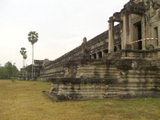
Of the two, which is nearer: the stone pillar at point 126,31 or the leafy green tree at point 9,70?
the stone pillar at point 126,31

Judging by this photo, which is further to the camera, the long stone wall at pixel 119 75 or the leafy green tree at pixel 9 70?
the leafy green tree at pixel 9 70

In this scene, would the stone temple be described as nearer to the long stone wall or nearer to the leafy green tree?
the long stone wall

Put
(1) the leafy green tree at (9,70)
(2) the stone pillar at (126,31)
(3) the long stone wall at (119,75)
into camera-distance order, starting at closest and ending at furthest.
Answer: (3) the long stone wall at (119,75) → (2) the stone pillar at (126,31) → (1) the leafy green tree at (9,70)

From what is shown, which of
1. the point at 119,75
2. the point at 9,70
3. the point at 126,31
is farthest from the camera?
the point at 9,70

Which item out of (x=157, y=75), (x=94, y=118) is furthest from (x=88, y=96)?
(x=157, y=75)

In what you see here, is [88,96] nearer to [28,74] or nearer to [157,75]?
[157,75]

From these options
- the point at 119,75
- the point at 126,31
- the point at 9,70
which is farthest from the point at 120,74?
the point at 9,70

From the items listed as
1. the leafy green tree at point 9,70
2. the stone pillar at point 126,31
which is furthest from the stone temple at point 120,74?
the leafy green tree at point 9,70

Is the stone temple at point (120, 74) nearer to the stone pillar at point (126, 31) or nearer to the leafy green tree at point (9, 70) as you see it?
the stone pillar at point (126, 31)

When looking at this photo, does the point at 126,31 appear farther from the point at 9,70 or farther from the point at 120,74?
the point at 9,70

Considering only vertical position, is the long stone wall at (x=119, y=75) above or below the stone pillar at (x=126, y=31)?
below

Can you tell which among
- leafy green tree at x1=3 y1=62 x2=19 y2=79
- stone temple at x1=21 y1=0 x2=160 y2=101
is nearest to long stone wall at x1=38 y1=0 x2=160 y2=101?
stone temple at x1=21 y1=0 x2=160 y2=101

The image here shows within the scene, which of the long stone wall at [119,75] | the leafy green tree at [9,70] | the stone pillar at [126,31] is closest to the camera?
the long stone wall at [119,75]

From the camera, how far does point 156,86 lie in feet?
33.1
